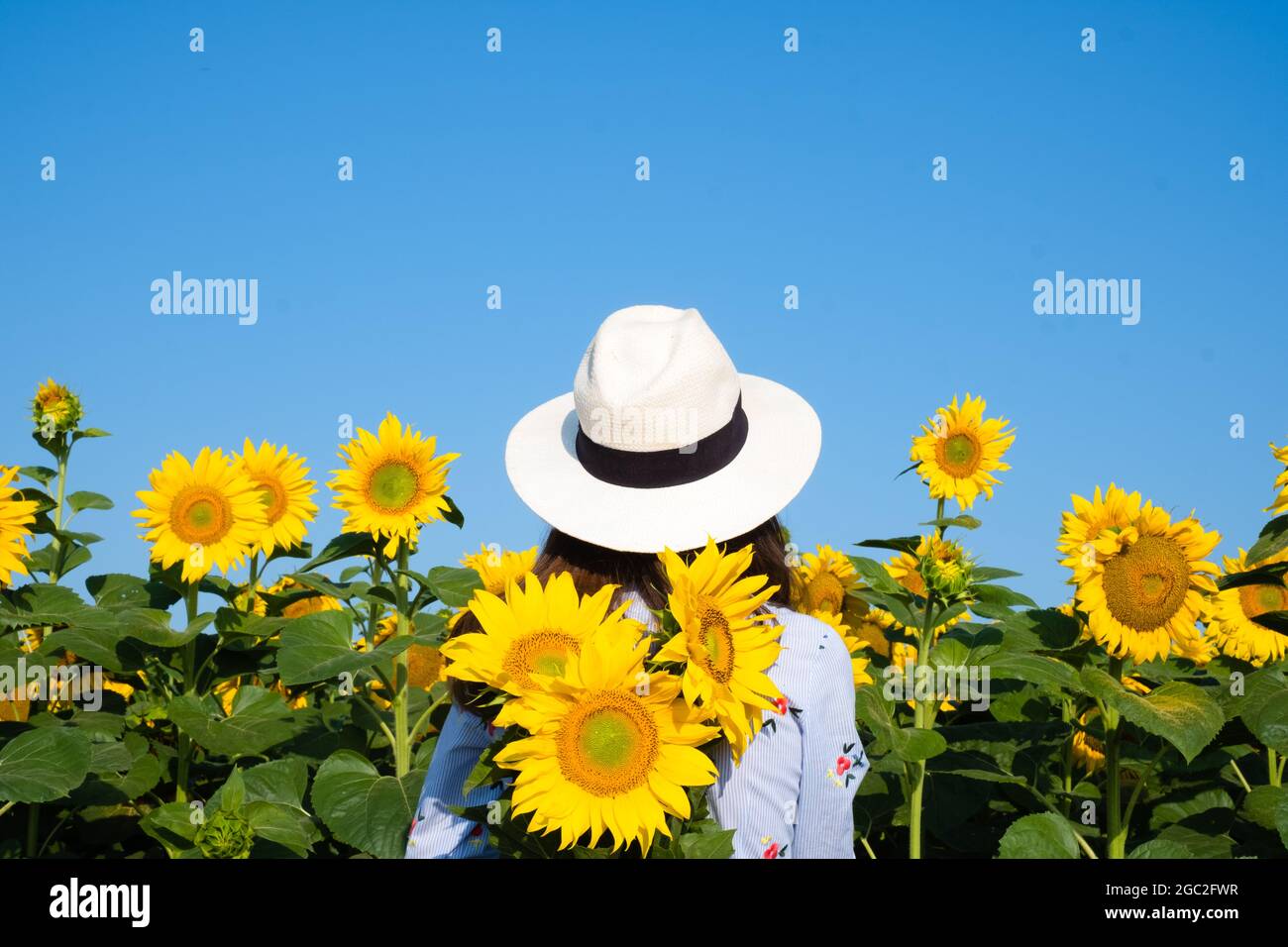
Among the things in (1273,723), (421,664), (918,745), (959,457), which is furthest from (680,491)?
(959,457)

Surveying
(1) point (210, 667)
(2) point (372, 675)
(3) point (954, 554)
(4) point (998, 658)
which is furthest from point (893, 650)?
(1) point (210, 667)

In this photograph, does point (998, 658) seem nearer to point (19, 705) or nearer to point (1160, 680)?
point (1160, 680)

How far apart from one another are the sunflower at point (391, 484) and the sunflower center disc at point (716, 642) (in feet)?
8.54

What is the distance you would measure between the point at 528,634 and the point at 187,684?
2.70 meters

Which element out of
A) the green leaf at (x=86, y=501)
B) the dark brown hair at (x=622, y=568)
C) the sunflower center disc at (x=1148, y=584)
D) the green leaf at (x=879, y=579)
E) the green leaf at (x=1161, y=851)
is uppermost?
the green leaf at (x=86, y=501)

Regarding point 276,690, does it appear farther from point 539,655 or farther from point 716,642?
point 716,642

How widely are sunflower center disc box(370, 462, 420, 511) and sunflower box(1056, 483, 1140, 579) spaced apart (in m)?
2.37

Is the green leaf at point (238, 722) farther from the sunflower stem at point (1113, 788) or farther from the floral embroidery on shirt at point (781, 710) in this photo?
the sunflower stem at point (1113, 788)

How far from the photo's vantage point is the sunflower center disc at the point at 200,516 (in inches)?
186

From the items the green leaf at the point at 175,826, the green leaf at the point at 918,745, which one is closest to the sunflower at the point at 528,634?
the green leaf at the point at 175,826

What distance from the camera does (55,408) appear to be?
5.60 metres
